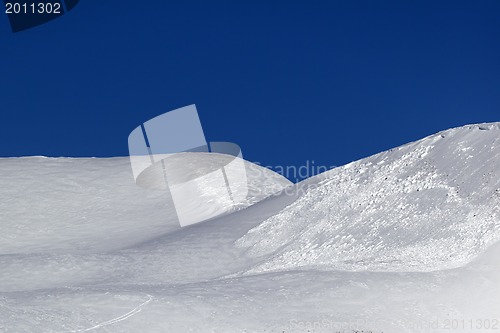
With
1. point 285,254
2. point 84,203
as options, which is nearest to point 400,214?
point 285,254

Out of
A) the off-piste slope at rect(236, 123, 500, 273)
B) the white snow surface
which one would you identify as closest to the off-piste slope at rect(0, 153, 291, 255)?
the white snow surface

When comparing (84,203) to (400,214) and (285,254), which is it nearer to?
(285,254)

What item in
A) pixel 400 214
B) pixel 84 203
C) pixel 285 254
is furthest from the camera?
pixel 84 203

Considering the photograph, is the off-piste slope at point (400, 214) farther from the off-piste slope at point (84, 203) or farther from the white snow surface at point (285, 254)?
the off-piste slope at point (84, 203)

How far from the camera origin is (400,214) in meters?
20.0

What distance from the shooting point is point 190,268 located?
21.3 m

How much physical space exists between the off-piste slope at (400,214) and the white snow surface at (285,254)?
51 millimetres

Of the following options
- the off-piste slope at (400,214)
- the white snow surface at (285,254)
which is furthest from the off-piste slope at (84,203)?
the off-piste slope at (400,214)

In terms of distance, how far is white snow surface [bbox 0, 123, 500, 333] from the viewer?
1342 centimetres

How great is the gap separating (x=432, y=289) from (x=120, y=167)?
85.7ft

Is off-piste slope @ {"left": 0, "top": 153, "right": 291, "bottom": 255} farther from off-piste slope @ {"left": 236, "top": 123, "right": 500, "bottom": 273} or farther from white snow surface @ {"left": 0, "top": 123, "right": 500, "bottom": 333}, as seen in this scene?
off-piste slope @ {"left": 236, "top": 123, "right": 500, "bottom": 273}

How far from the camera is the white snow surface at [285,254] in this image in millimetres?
13422

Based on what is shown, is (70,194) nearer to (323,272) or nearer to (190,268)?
(190,268)

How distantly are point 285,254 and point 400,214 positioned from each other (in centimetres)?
340
